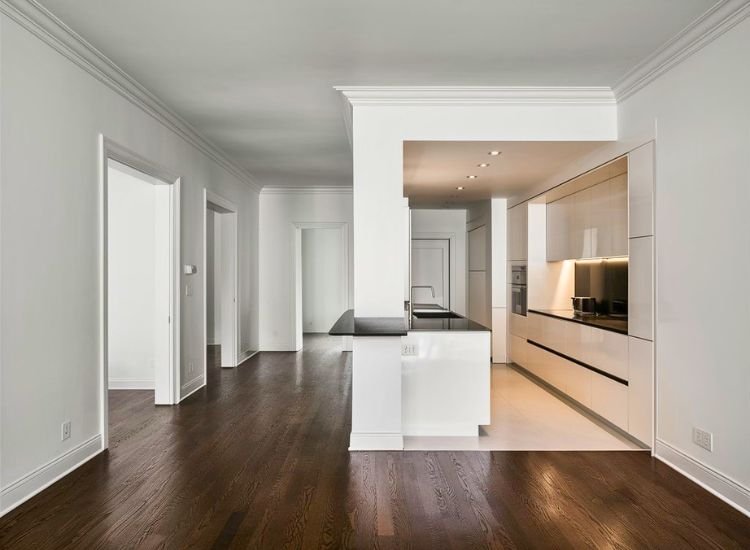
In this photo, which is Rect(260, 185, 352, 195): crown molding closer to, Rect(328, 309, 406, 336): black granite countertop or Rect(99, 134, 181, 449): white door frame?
Rect(99, 134, 181, 449): white door frame

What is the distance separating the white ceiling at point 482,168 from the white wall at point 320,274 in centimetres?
488

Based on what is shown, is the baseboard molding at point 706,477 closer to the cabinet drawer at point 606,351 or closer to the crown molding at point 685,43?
the cabinet drawer at point 606,351

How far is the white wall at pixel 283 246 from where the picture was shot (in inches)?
347

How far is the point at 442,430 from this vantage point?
4230 mm

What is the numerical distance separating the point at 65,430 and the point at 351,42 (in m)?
2.94

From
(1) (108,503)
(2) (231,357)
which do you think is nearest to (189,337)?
(2) (231,357)

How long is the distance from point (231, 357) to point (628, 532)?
5.77 meters

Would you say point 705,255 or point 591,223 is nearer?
point 705,255

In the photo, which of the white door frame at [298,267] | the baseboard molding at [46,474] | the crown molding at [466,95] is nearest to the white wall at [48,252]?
the baseboard molding at [46,474]

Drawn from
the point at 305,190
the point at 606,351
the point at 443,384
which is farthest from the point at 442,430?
the point at 305,190

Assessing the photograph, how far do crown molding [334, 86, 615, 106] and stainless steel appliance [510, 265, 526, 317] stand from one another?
2799 millimetres

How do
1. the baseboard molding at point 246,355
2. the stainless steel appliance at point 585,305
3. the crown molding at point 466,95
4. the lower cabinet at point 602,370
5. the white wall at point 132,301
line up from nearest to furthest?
the lower cabinet at point 602,370
the crown molding at point 466,95
the stainless steel appliance at point 585,305
the white wall at point 132,301
the baseboard molding at point 246,355

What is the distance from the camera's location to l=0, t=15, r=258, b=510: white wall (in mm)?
2832

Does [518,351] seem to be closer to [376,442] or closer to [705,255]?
[376,442]
